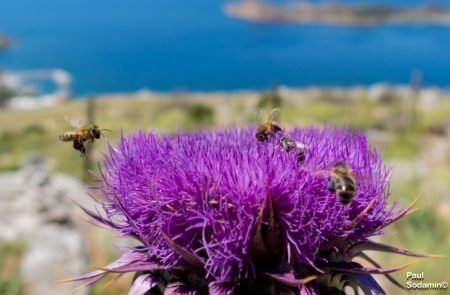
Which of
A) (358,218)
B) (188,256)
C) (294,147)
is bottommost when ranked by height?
(188,256)

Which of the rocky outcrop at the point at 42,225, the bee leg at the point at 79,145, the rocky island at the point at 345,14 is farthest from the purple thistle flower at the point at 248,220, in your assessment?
the rocky island at the point at 345,14

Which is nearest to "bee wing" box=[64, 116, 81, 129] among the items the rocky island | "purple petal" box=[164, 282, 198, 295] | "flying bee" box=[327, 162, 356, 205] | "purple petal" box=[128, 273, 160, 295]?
"purple petal" box=[128, 273, 160, 295]

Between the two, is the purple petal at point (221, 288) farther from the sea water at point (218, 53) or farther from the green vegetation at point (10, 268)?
the sea water at point (218, 53)

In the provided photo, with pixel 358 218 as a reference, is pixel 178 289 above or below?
below

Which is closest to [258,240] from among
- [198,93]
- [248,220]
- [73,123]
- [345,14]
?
[248,220]

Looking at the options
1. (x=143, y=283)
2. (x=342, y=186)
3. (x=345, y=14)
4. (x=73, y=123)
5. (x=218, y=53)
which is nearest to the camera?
(x=342, y=186)

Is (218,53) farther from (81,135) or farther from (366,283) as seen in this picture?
(366,283)
